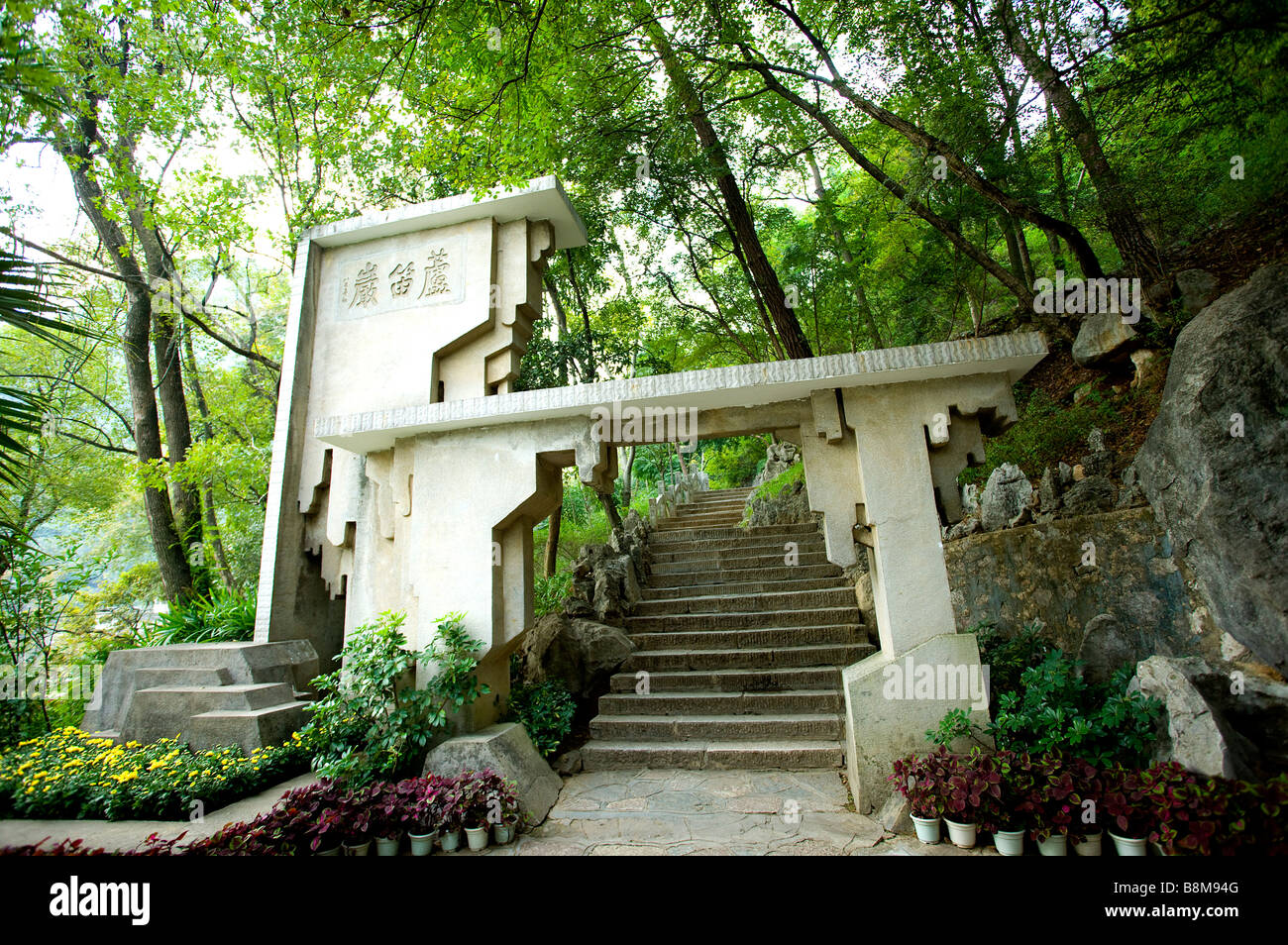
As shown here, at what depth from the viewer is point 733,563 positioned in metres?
9.90

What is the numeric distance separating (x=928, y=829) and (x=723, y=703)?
2751 mm

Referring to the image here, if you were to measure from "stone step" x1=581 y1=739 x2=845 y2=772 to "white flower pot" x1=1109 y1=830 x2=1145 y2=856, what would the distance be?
2.28 m

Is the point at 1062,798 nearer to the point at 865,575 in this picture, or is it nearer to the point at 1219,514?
the point at 1219,514

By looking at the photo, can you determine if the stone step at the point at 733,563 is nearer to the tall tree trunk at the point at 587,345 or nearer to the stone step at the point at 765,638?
the stone step at the point at 765,638

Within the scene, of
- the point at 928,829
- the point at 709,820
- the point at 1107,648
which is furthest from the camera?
the point at 1107,648

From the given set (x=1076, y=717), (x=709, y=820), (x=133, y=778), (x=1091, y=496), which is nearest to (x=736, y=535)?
(x=1091, y=496)

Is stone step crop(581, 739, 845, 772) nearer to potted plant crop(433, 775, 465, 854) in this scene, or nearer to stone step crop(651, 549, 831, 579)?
potted plant crop(433, 775, 465, 854)

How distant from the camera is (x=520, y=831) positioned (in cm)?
433

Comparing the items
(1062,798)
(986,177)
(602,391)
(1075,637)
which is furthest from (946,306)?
(1062,798)

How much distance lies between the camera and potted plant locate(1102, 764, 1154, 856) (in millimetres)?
3199

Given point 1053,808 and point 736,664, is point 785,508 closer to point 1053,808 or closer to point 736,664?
point 736,664
